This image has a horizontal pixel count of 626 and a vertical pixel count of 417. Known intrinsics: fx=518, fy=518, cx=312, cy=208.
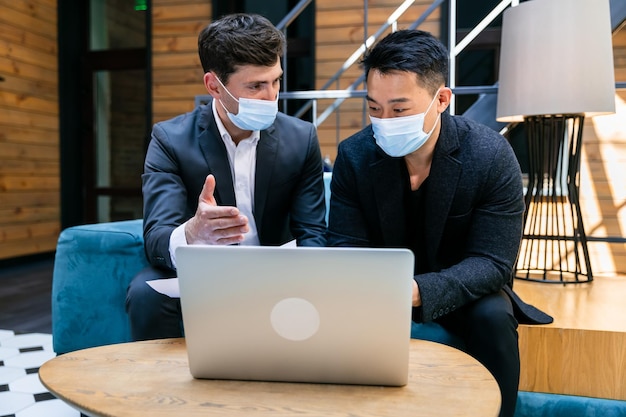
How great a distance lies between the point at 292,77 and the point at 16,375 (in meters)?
Result: 3.39

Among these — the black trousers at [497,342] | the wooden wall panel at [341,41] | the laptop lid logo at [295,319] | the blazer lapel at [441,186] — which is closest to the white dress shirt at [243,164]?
the blazer lapel at [441,186]

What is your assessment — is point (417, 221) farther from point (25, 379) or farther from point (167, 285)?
point (25, 379)

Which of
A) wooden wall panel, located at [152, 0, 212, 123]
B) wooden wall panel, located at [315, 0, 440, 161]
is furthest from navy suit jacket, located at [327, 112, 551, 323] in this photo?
wooden wall panel, located at [152, 0, 212, 123]

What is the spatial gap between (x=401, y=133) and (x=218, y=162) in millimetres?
593

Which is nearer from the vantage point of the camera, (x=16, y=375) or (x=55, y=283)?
(x=55, y=283)

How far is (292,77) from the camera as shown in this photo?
15.8 feet

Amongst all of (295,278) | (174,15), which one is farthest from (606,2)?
(174,15)

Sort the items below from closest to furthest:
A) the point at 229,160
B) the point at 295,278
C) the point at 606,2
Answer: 1. the point at 295,278
2. the point at 229,160
3. the point at 606,2

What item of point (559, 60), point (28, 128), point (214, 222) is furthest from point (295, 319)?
point (28, 128)

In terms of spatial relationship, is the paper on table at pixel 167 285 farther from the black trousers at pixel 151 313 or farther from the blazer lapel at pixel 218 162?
the blazer lapel at pixel 218 162

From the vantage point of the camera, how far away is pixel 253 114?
162cm

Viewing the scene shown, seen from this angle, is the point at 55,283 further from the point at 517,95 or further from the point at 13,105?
the point at 13,105

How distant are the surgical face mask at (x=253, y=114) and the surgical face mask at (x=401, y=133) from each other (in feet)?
1.19

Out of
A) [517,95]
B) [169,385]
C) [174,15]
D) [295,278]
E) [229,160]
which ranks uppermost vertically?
[174,15]
